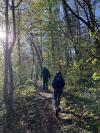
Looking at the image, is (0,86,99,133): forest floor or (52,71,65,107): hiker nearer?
(0,86,99,133): forest floor

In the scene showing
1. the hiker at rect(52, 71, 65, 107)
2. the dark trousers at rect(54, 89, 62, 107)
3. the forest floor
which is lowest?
the forest floor

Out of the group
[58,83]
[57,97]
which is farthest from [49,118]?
[58,83]

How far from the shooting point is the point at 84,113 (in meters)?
17.9

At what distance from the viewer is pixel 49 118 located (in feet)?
58.6

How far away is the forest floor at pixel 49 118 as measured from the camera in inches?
627

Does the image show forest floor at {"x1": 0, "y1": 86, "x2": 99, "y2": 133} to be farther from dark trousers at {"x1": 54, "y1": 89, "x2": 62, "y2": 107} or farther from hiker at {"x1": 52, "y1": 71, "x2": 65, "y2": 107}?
hiker at {"x1": 52, "y1": 71, "x2": 65, "y2": 107}

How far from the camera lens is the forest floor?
52.2 feet

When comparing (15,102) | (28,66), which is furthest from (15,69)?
(28,66)

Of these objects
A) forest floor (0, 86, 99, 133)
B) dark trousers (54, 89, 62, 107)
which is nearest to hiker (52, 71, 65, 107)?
dark trousers (54, 89, 62, 107)

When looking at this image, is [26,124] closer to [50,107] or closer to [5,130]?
[5,130]

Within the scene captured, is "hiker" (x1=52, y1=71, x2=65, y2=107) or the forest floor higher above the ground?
"hiker" (x1=52, y1=71, x2=65, y2=107)

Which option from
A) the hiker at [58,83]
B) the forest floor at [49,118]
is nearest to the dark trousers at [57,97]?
the hiker at [58,83]

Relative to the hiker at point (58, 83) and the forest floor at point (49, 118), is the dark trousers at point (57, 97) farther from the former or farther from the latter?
the forest floor at point (49, 118)

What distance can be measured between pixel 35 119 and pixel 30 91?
32.4ft
